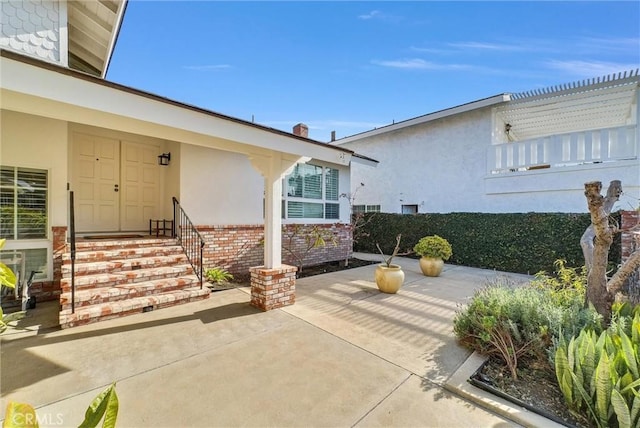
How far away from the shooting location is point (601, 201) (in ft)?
11.0

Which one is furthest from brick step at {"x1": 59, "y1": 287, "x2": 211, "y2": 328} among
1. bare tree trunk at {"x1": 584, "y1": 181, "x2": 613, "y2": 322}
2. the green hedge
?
the green hedge

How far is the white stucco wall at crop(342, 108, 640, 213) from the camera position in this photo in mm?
8719

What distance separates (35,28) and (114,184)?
3396 mm

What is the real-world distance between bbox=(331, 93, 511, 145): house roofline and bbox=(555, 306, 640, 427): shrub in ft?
31.1

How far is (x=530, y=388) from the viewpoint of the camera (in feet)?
9.11

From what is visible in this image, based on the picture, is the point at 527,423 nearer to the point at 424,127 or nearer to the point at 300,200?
the point at 300,200

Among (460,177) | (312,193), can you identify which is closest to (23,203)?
(312,193)

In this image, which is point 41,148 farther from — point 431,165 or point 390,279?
point 431,165

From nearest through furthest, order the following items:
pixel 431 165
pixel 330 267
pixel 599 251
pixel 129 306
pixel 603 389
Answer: pixel 603 389 < pixel 599 251 < pixel 129 306 < pixel 330 267 < pixel 431 165

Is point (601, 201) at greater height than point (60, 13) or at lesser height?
lesser

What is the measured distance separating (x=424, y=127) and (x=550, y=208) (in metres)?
5.92

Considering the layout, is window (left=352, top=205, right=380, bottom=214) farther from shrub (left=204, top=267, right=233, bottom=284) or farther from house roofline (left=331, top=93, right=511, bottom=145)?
shrub (left=204, top=267, right=233, bottom=284)

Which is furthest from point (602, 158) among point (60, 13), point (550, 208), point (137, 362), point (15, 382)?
point (60, 13)

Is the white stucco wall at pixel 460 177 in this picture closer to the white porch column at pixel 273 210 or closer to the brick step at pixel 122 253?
the white porch column at pixel 273 210
